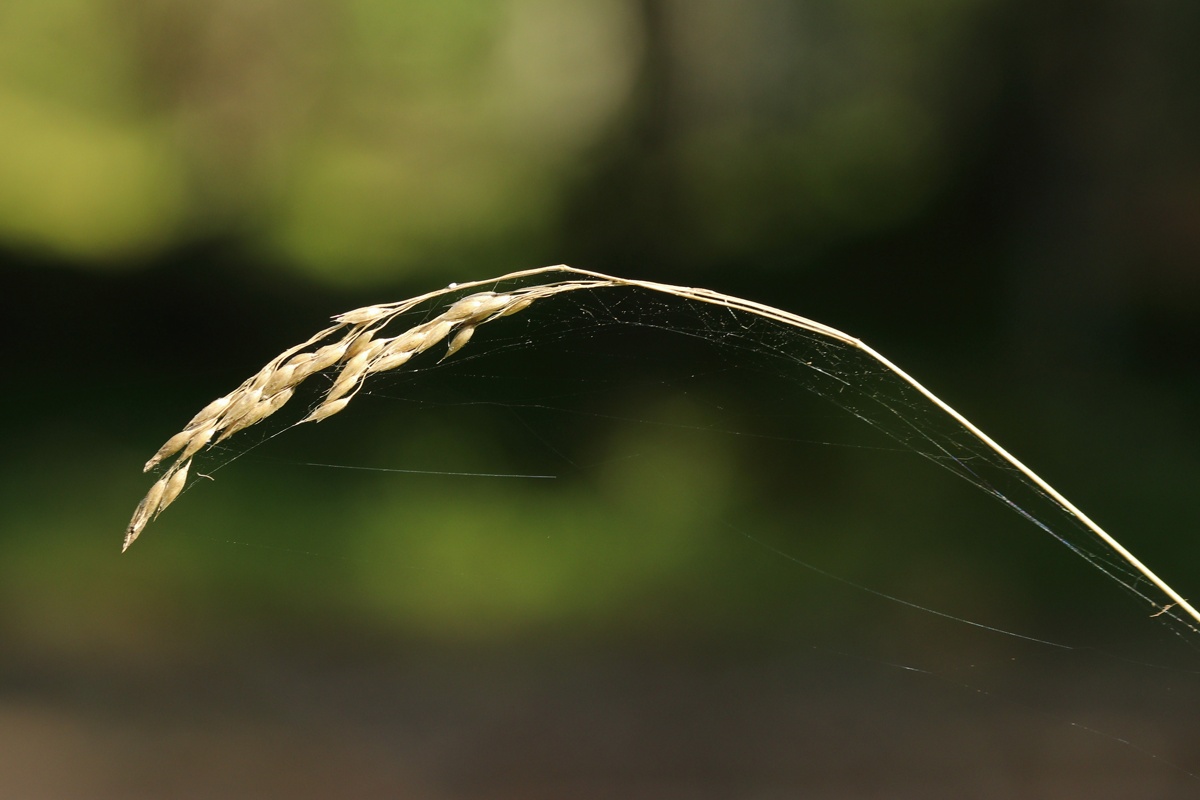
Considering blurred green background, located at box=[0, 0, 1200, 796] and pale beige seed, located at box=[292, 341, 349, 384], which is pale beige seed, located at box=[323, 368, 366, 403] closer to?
pale beige seed, located at box=[292, 341, 349, 384]

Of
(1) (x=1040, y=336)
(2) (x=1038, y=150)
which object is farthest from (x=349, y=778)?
(2) (x=1038, y=150)

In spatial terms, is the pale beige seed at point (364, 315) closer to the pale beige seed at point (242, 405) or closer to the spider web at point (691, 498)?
the pale beige seed at point (242, 405)

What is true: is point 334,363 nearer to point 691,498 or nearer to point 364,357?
point 364,357

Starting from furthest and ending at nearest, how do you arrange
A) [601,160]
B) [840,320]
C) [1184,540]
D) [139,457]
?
[601,160]
[840,320]
[139,457]
[1184,540]

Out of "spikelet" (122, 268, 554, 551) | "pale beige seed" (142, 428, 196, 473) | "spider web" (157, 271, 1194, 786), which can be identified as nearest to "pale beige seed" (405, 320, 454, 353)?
"spikelet" (122, 268, 554, 551)

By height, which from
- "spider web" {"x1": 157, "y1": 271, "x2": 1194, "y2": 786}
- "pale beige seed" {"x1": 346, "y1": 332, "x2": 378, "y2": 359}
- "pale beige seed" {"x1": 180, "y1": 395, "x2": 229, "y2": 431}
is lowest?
"spider web" {"x1": 157, "y1": 271, "x2": 1194, "y2": 786}

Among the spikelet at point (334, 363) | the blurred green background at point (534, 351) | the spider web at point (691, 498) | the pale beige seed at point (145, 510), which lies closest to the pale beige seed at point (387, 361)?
the spikelet at point (334, 363)

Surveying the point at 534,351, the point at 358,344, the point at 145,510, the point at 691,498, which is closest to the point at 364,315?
the point at 358,344

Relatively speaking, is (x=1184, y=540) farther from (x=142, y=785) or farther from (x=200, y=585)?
(x=200, y=585)
